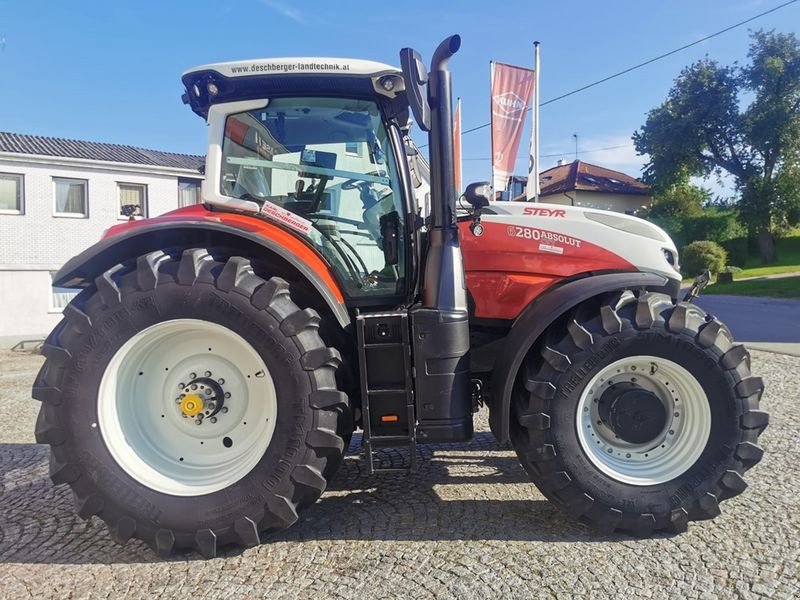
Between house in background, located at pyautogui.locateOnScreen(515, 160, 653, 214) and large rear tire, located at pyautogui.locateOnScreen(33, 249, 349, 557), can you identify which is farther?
house in background, located at pyautogui.locateOnScreen(515, 160, 653, 214)

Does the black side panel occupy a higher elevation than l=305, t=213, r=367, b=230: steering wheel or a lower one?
lower

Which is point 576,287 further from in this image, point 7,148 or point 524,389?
point 7,148

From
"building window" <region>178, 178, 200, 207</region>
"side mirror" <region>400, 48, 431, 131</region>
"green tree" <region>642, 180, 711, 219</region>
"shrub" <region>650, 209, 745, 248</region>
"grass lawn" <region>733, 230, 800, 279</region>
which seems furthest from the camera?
"green tree" <region>642, 180, 711, 219</region>

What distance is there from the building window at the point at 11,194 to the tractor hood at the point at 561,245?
18.3 metres

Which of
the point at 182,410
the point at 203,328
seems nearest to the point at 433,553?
the point at 182,410

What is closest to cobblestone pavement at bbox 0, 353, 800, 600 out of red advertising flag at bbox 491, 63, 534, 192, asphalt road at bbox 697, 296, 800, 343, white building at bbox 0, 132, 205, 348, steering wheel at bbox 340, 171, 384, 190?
steering wheel at bbox 340, 171, 384, 190

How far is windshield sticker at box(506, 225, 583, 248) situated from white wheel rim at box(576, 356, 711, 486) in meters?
0.71

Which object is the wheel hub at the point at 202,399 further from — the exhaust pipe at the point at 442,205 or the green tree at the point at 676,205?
the green tree at the point at 676,205

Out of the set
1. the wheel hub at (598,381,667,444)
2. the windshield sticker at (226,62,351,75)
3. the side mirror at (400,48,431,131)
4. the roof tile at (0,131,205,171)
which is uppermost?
the roof tile at (0,131,205,171)

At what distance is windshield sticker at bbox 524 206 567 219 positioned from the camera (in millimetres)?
3316

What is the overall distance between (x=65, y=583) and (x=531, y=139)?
1064cm

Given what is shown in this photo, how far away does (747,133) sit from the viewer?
3067 cm

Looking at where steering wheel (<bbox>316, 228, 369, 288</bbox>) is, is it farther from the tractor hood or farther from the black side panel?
the tractor hood

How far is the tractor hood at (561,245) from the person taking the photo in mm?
3189
